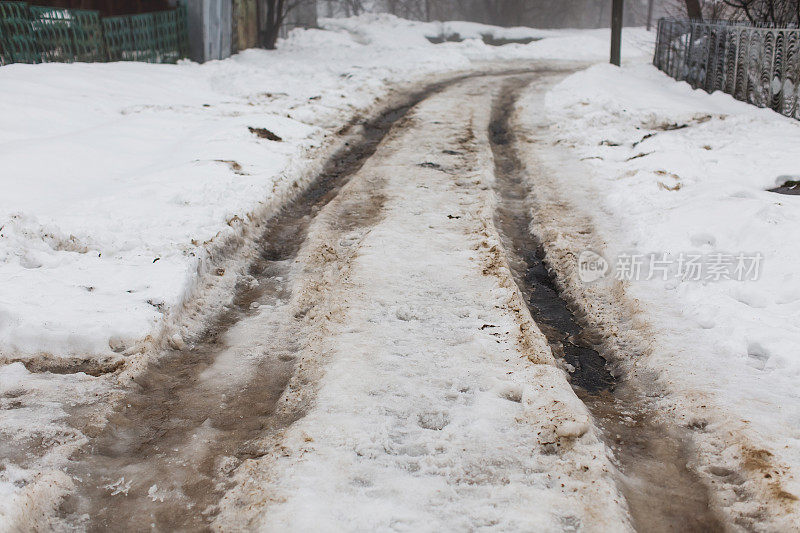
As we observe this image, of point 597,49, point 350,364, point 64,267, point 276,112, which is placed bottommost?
point 350,364

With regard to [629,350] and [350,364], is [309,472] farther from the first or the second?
[629,350]

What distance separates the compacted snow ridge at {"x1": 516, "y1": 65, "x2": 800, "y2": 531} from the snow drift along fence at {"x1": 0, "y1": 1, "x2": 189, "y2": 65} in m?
9.51

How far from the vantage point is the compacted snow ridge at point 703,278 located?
3004mm

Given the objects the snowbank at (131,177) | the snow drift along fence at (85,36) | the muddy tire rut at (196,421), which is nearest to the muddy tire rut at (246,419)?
the muddy tire rut at (196,421)

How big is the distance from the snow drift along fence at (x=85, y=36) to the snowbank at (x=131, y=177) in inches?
33.3

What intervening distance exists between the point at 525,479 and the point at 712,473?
96cm

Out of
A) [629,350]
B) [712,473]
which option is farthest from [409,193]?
[712,473]

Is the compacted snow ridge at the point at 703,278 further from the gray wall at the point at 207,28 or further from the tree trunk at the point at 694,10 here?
the gray wall at the point at 207,28

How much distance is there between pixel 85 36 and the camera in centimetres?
1272

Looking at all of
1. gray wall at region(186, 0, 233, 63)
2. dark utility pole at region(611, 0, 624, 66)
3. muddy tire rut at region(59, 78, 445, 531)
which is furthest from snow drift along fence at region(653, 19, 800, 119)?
gray wall at region(186, 0, 233, 63)

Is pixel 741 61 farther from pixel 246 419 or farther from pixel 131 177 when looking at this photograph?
pixel 246 419

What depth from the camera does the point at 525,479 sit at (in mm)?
2748

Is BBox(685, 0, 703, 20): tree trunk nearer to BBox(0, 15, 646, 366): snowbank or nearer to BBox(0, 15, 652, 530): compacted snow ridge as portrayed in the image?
BBox(0, 15, 646, 366): snowbank

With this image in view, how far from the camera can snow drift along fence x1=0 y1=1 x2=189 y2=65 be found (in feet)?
36.5
